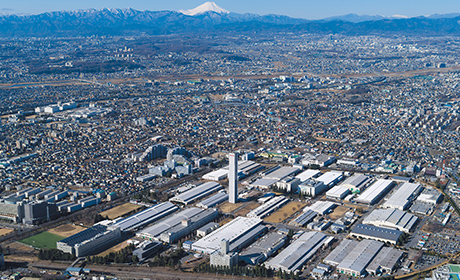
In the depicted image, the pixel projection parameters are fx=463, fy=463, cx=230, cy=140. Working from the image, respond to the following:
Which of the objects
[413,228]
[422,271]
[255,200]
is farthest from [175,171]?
[422,271]

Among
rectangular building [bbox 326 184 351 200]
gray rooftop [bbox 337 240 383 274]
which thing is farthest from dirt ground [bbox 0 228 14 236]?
rectangular building [bbox 326 184 351 200]

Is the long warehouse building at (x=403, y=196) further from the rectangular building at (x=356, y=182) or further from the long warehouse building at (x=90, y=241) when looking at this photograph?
the long warehouse building at (x=90, y=241)

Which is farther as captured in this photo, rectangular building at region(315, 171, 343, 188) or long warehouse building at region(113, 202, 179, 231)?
rectangular building at region(315, 171, 343, 188)

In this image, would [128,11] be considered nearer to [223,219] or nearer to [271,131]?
[271,131]

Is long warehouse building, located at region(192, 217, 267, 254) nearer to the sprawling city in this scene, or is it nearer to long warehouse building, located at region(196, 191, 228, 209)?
the sprawling city

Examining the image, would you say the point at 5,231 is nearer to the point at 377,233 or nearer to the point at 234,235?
the point at 234,235

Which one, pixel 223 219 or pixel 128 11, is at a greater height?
pixel 128 11
